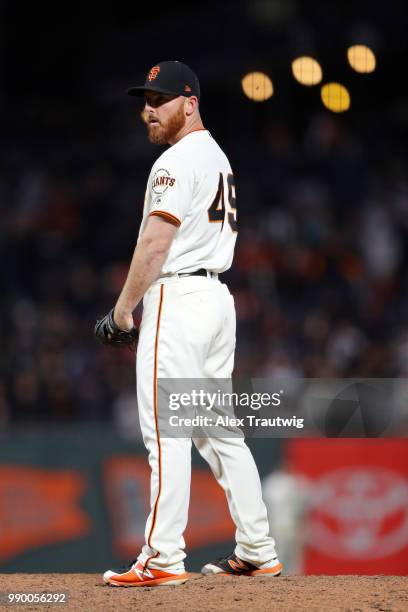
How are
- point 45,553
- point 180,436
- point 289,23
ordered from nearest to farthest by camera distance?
point 180,436 → point 45,553 → point 289,23

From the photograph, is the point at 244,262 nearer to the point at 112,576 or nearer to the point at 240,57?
the point at 240,57

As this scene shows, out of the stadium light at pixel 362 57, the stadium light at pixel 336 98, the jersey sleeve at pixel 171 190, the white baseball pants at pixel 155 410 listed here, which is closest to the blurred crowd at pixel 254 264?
the stadium light at pixel 336 98

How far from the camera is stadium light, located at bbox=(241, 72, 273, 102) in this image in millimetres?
11172

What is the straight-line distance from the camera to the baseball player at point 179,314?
391 cm

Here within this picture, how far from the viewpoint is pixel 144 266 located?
387 cm

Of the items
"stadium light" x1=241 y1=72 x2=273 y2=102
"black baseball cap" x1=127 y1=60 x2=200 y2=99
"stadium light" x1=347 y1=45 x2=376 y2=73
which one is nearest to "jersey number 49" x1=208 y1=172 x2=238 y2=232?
"black baseball cap" x1=127 y1=60 x2=200 y2=99

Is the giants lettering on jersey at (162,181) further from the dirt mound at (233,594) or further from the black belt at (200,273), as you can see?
the dirt mound at (233,594)

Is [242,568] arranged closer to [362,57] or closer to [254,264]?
[254,264]

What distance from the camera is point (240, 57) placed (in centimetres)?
1332

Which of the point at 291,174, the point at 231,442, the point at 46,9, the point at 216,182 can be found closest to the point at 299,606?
the point at 231,442

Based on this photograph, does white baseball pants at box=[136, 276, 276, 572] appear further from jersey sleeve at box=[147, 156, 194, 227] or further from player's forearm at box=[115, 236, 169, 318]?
jersey sleeve at box=[147, 156, 194, 227]

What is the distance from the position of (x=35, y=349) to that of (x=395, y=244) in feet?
11.5

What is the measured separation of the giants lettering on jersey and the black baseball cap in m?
0.32

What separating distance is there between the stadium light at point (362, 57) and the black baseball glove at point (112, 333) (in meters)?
6.01
